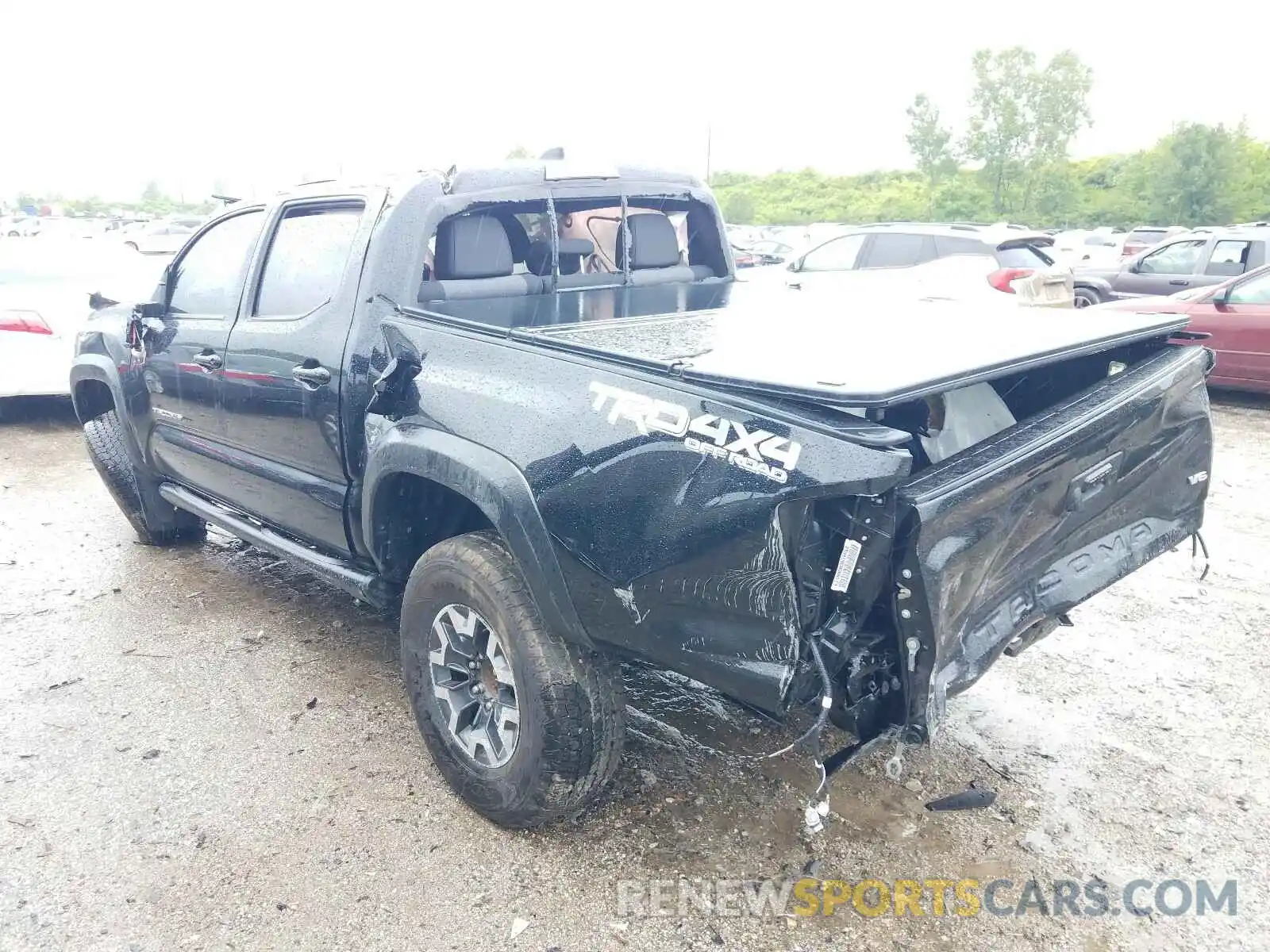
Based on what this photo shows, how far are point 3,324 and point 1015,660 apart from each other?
24.9 feet

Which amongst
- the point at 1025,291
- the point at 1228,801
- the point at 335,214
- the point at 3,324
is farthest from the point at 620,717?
the point at 3,324

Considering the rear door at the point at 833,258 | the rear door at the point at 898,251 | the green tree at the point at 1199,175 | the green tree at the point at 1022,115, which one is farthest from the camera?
the green tree at the point at 1022,115

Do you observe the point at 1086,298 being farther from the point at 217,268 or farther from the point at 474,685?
the point at 474,685

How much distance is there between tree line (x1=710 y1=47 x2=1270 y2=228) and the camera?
131ft

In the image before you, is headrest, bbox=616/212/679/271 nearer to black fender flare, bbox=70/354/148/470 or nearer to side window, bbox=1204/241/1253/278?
black fender flare, bbox=70/354/148/470

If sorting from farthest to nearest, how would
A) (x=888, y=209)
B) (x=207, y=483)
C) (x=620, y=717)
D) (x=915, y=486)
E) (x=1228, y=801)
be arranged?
(x=888, y=209), (x=207, y=483), (x=1228, y=801), (x=620, y=717), (x=915, y=486)

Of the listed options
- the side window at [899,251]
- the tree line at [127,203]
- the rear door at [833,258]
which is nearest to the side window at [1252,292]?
the side window at [899,251]

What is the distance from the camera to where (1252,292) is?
330 inches

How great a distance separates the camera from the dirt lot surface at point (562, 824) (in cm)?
241

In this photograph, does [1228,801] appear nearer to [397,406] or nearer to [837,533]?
[837,533]

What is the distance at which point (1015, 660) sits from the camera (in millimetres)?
3822

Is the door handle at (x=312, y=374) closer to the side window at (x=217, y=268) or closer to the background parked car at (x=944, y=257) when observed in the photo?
the side window at (x=217, y=268)

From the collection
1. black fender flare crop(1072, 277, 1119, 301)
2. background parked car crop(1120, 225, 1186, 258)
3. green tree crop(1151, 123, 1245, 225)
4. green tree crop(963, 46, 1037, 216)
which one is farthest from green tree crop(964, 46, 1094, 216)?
black fender flare crop(1072, 277, 1119, 301)

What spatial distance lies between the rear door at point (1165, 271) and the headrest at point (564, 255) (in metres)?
9.41
